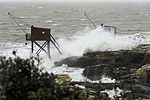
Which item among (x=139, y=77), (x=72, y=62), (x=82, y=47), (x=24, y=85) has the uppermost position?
(x=24, y=85)

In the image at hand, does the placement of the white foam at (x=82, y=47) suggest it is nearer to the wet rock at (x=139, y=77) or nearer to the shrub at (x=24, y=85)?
the wet rock at (x=139, y=77)

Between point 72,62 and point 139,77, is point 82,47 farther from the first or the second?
point 139,77

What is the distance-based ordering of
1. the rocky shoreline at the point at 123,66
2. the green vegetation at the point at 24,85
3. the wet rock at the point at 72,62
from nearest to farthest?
the green vegetation at the point at 24,85, the rocky shoreline at the point at 123,66, the wet rock at the point at 72,62

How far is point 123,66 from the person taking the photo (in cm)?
2028

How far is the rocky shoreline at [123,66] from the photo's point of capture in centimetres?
1654

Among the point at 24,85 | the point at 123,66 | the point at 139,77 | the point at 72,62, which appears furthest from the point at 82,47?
the point at 24,85

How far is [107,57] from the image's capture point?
68.8 ft

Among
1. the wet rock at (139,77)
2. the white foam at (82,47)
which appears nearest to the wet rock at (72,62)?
the white foam at (82,47)

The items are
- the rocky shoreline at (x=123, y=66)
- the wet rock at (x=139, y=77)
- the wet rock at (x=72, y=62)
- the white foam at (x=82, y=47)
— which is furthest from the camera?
the wet rock at (x=72, y=62)

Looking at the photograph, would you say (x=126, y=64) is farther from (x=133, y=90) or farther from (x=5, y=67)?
(x=5, y=67)

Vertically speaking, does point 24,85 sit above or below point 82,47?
above

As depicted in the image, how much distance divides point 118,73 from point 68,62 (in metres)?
6.02

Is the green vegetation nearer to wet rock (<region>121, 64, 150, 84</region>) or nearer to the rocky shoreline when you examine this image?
the rocky shoreline

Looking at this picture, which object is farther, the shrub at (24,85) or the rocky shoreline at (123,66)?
the rocky shoreline at (123,66)
